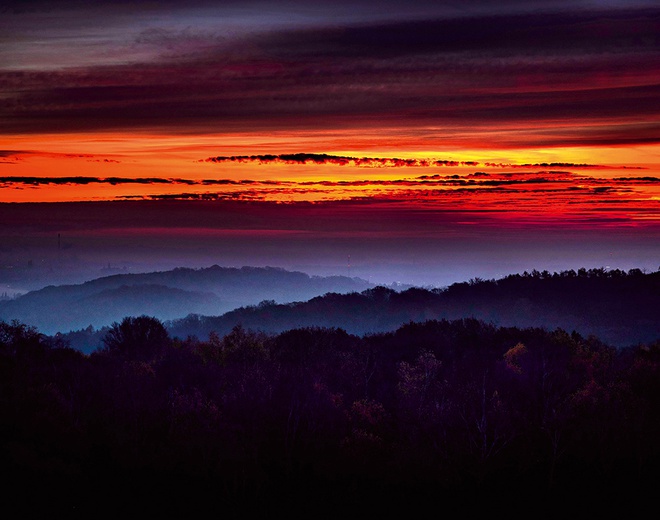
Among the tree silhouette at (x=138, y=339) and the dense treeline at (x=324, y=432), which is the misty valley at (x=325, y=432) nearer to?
the dense treeline at (x=324, y=432)

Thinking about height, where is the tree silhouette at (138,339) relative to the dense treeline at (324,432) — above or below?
above

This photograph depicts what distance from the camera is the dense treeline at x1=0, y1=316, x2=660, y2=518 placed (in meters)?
50.0

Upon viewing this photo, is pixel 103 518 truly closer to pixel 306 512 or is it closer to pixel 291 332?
pixel 306 512

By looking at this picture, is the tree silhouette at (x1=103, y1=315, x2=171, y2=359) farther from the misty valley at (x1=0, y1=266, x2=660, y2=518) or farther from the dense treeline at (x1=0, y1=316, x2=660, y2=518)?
the dense treeline at (x1=0, y1=316, x2=660, y2=518)

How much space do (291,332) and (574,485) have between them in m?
48.9

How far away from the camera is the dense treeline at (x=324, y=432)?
50031mm

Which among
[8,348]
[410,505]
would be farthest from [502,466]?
[8,348]

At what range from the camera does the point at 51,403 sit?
61.7m

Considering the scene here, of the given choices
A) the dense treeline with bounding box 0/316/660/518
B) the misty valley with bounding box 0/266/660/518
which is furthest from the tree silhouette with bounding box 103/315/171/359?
the dense treeline with bounding box 0/316/660/518

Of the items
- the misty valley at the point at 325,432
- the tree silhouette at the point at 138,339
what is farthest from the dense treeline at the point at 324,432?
the tree silhouette at the point at 138,339

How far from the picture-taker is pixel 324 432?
60.2 meters

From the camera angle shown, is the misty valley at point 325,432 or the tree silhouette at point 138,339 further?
the tree silhouette at point 138,339

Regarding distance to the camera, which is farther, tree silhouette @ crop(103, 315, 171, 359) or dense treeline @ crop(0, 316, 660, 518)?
tree silhouette @ crop(103, 315, 171, 359)

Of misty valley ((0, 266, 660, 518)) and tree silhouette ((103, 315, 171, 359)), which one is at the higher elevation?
tree silhouette ((103, 315, 171, 359))
